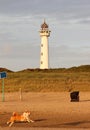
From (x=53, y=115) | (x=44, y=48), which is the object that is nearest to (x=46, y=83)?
(x=53, y=115)

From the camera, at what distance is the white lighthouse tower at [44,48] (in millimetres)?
85562

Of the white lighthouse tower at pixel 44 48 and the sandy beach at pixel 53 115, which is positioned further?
the white lighthouse tower at pixel 44 48

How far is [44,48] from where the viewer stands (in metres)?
86.4

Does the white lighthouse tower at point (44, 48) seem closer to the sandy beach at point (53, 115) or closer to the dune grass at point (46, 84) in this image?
the dune grass at point (46, 84)

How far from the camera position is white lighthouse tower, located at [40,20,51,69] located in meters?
85.6

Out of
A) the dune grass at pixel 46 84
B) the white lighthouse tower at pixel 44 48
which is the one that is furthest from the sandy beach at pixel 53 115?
the white lighthouse tower at pixel 44 48

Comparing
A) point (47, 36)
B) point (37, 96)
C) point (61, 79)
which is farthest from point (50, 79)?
point (47, 36)

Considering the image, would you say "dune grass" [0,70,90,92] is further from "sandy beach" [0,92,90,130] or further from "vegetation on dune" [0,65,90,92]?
"sandy beach" [0,92,90,130]

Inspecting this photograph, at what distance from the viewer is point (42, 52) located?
86.7 meters

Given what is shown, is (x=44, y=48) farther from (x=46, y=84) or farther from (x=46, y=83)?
(x=46, y=84)

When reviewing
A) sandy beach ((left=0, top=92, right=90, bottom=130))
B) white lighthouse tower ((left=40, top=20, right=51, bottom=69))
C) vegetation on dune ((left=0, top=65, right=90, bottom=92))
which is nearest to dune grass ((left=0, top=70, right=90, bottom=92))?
vegetation on dune ((left=0, top=65, right=90, bottom=92))

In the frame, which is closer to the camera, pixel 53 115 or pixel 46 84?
pixel 53 115

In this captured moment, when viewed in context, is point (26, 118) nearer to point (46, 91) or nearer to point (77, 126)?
point (77, 126)

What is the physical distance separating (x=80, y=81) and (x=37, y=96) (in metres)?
12.3
